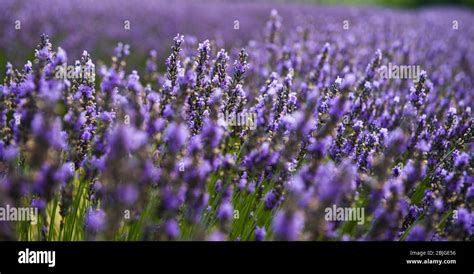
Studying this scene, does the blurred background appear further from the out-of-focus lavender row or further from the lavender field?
the lavender field

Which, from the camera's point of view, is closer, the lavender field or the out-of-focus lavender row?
the lavender field

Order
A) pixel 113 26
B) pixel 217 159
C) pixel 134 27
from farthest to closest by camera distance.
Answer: pixel 134 27 < pixel 113 26 < pixel 217 159

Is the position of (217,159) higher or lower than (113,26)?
higher

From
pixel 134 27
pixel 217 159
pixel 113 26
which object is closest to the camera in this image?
pixel 217 159

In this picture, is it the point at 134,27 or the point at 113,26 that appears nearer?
A: the point at 113,26

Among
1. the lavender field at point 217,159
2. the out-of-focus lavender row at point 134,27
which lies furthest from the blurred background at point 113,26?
the lavender field at point 217,159

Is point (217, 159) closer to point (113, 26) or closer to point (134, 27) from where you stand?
point (113, 26)

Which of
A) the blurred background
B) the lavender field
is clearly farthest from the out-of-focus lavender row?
the lavender field

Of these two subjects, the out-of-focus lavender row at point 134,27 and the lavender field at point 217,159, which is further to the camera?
the out-of-focus lavender row at point 134,27

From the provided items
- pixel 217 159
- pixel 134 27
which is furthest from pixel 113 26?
pixel 217 159

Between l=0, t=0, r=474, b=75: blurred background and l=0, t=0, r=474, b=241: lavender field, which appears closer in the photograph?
l=0, t=0, r=474, b=241: lavender field

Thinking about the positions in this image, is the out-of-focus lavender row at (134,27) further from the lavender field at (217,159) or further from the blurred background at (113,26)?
the lavender field at (217,159)
